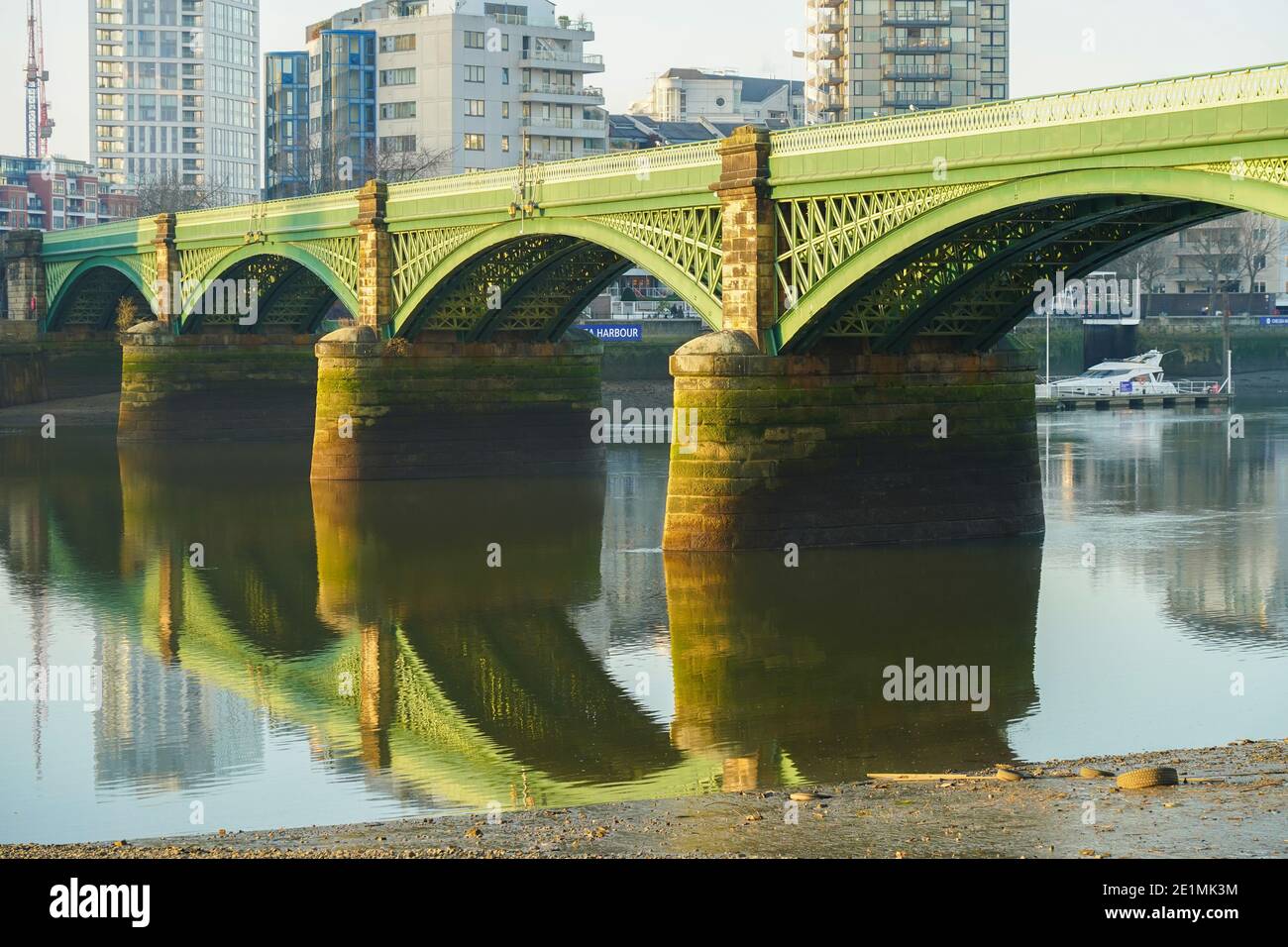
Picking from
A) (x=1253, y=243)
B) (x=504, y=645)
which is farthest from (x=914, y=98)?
(x=504, y=645)

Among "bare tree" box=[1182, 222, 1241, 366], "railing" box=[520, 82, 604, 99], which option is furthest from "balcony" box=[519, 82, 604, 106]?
"bare tree" box=[1182, 222, 1241, 366]

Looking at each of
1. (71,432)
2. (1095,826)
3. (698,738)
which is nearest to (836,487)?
(698,738)

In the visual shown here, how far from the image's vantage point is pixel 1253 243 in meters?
133

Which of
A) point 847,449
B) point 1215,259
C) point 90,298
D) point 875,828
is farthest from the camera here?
point 1215,259

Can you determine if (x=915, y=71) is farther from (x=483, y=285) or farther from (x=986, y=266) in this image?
(x=986, y=266)

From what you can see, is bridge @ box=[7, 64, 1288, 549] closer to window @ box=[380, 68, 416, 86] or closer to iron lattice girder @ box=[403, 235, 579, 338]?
iron lattice girder @ box=[403, 235, 579, 338]

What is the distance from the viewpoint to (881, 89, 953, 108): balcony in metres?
131

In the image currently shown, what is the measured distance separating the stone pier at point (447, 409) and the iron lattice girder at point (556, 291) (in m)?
0.63

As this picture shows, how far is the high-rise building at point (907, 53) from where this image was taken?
130m

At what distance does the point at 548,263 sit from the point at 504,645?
22.9 meters

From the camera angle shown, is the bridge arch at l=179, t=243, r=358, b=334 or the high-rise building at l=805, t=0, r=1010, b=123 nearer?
the bridge arch at l=179, t=243, r=358, b=334

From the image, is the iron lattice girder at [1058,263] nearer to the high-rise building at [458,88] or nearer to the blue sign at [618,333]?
the blue sign at [618,333]

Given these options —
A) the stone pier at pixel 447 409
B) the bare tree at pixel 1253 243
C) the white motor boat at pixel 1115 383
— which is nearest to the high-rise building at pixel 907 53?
the bare tree at pixel 1253 243

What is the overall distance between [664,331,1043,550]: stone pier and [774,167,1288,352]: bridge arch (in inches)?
34.7
